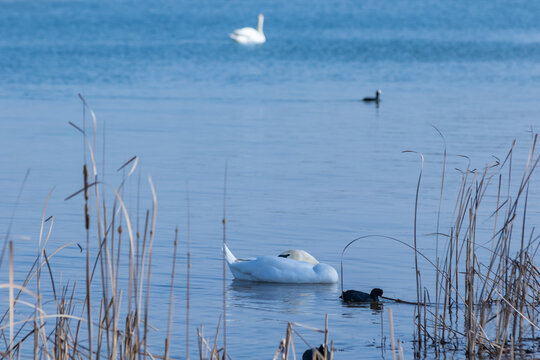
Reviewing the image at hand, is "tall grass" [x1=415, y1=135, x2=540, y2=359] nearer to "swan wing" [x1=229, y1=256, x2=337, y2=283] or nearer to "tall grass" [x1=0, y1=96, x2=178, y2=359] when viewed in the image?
"swan wing" [x1=229, y1=256, x2=337, y2=283]

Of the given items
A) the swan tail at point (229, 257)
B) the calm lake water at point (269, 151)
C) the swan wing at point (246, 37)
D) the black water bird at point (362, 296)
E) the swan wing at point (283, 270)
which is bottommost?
the black water bird at point (362, 296)

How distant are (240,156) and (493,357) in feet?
28.8

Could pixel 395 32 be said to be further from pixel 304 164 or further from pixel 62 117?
pixel 304 164

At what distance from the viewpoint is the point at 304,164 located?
13.2m

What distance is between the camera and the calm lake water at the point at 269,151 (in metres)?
7.32

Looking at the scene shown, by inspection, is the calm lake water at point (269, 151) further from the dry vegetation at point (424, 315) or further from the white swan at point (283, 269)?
the dry vegetation at point (424, 315)

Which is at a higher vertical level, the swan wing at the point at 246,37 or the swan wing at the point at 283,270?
the swan wing at the point at 246,37

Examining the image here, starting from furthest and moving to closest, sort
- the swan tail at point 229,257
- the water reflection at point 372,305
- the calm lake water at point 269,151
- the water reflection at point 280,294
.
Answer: the swan tail at point 229,257 < the calm lake water at point 269,151 < the water reflection at point 280,294 < the water reflection at point 372,305

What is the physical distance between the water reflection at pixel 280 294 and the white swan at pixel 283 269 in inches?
2.1

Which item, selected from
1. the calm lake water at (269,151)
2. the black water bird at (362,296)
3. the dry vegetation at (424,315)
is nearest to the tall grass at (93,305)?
the dry vegetation at (424,315)

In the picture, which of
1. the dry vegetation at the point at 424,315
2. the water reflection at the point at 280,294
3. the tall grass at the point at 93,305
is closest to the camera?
the tall grass at the point at 93,305

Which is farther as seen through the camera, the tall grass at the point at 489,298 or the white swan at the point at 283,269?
the white swan at the point at 283,269

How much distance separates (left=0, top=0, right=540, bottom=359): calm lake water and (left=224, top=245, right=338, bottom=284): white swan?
0.10 meters

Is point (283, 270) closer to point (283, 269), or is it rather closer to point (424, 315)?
point (283, 269)
